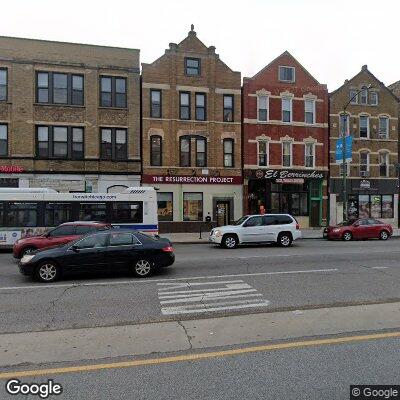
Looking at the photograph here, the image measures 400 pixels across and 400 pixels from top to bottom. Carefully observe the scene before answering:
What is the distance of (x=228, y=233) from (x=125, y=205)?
515cm

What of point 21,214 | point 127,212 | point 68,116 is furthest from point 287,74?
point 21,214

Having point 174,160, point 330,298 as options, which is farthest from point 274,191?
point 330,298

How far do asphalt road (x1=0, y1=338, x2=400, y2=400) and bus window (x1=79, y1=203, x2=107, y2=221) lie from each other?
46.6ft

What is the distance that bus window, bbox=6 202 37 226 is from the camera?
1720 cm

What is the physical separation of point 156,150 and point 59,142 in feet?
21.0

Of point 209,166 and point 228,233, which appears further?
point 209,166

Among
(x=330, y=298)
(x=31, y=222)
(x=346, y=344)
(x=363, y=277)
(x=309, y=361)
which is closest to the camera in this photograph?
(x=309, y=361)

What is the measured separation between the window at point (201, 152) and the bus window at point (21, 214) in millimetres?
13008

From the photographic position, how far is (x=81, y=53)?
85.1ft

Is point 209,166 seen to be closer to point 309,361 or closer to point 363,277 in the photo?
point 363,277

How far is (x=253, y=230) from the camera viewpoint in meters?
19.4

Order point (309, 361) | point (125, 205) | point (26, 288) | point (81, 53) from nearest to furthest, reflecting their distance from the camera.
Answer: point (309, 361) < point (26, 288) < point (125, 205) < point (81, 53)

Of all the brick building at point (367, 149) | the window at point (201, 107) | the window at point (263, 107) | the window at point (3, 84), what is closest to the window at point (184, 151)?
the window at point (201, 107)

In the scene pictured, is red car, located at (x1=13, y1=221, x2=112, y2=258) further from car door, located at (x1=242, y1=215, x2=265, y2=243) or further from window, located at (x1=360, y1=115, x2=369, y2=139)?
window, located at (x1=360, y1=115, x2=369, y2=139)
